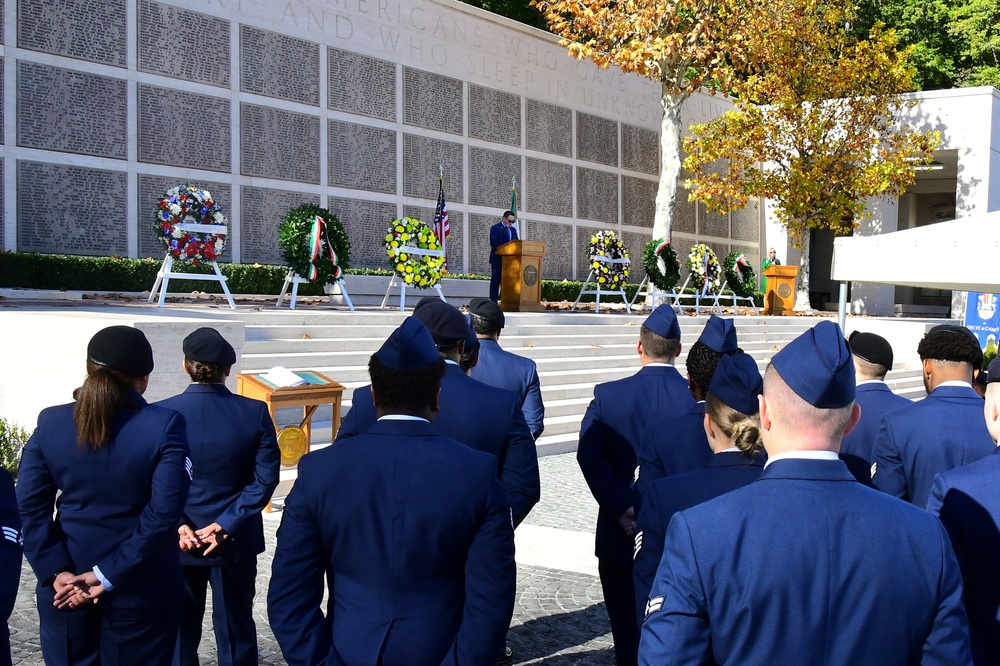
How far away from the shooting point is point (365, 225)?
19203mm

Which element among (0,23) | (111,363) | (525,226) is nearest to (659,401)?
(111,363)

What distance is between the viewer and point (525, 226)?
74.5 feet

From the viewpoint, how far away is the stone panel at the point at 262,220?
56.4ft

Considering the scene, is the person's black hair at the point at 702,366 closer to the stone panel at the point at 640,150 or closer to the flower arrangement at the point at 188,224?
the flower arrangement at the point at 188,224

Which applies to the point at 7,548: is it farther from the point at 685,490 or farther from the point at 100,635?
the point at 685,490

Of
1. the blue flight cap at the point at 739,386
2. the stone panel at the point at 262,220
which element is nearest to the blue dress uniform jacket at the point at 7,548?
the blue flight cap at the point at 739,386

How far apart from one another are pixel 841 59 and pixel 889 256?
1898 cm

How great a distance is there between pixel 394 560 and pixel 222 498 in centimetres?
186

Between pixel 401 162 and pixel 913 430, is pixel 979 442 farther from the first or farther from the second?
pixel 401 162

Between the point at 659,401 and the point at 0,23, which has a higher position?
the point at 0,23

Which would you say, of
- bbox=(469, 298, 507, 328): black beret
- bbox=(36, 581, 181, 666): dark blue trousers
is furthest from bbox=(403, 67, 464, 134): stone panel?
bbox=(36, 581, 181, 666): dark blue trousers

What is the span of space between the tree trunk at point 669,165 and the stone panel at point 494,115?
353 centimetres

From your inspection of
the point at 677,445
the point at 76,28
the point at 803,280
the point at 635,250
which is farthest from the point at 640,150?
the point at 677,445

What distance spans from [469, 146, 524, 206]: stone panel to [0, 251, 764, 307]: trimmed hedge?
4.14 metres
